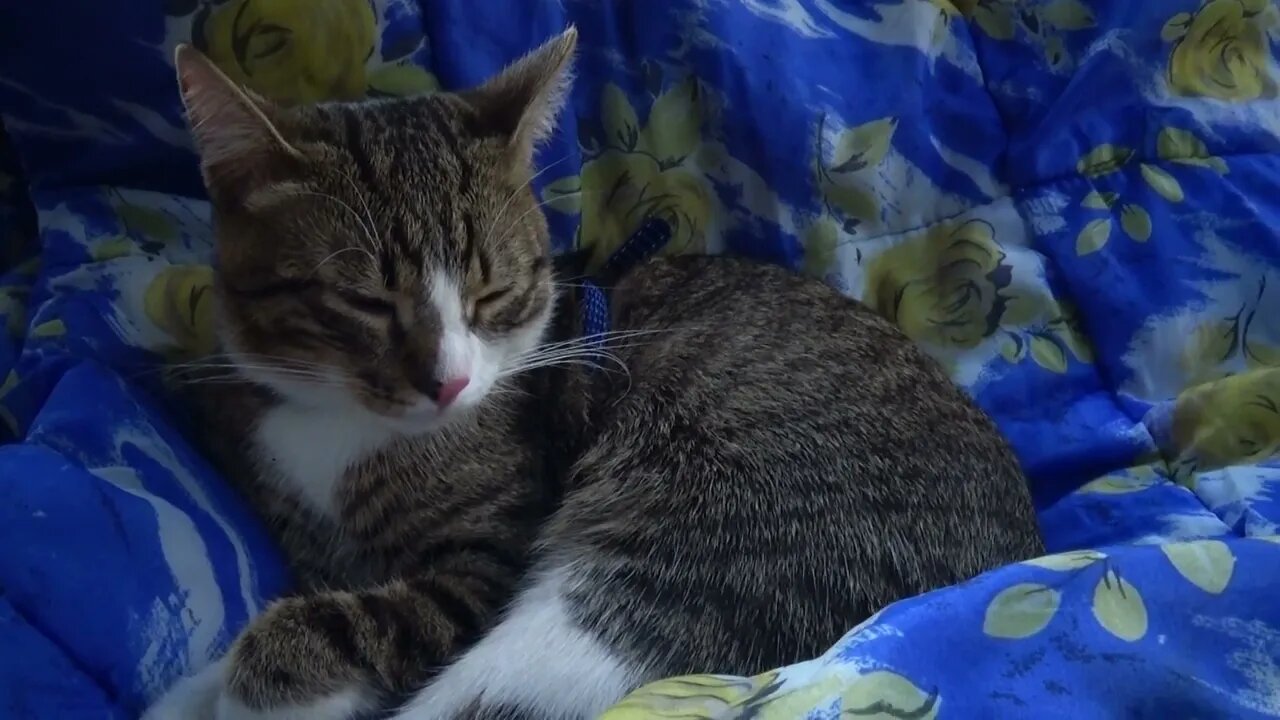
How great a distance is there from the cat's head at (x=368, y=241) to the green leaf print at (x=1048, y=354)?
77cm

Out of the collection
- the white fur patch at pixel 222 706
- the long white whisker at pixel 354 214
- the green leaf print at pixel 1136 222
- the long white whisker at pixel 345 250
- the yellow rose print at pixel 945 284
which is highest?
the long white whisker at pixel 354 214

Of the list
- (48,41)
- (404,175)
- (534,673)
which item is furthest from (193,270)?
(534,673)

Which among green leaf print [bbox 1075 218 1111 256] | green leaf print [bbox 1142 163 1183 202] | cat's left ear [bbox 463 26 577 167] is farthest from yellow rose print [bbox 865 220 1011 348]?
cat's left ear [bbox 463 26 577 167]

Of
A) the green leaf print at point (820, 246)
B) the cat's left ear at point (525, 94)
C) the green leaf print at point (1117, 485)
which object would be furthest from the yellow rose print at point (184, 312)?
the green leaf print at point (1117, 485)

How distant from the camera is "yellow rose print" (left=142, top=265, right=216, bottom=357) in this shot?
1.31 meters

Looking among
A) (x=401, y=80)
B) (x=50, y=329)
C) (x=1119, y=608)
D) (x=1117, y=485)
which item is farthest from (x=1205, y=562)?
(x=50, y=329)

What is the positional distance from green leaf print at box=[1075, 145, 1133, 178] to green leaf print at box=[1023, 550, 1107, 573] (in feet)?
2.56

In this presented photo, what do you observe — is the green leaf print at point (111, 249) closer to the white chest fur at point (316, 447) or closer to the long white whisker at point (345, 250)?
the white chest fur at point (316, 447)

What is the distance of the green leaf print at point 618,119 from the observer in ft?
4.86

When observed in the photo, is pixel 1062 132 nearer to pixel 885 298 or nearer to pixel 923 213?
pixel 923 213

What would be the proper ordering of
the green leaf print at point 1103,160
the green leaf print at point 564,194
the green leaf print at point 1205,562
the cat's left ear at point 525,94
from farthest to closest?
the green leaf print at point 1103,160
the green leaf print at point 564,194
the cat's left ear at point 525,94
the green leaf print at point 1205,562

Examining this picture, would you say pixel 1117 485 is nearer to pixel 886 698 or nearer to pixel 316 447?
pixel 886 698

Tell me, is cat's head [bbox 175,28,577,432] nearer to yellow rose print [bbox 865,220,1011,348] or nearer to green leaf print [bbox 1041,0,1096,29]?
yellow rose print [bbox 865,220,1011,348]

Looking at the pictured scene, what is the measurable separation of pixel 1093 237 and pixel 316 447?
1079mm
